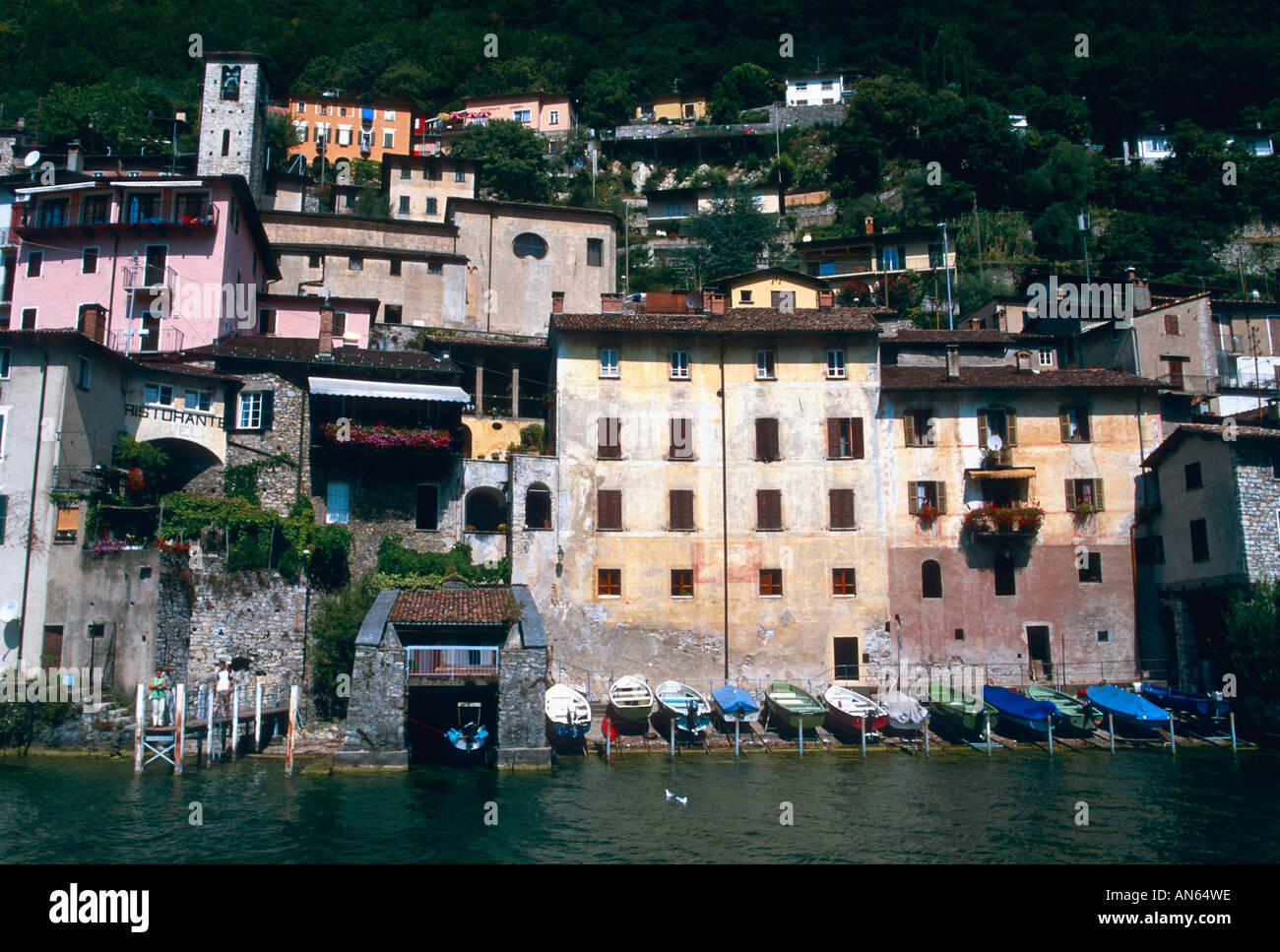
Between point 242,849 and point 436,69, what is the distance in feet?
301

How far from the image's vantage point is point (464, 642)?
33.9 meters

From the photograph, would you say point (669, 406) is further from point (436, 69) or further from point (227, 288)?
point (436, 69)

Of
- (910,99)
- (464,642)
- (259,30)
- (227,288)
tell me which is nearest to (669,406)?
(464,642)

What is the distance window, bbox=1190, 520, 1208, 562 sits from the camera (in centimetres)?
4003

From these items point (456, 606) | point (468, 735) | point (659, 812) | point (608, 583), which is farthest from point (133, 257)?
point (659, 812)

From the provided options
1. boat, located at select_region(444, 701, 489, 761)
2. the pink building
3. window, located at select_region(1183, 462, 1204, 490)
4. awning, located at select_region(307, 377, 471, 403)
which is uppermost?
the pink building

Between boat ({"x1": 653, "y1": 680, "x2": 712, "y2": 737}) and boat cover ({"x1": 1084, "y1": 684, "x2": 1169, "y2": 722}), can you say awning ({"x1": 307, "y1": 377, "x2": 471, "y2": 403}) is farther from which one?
boat cover ({"x1": 1084, "y1": 684, "x2": 1169, "y2": 722})

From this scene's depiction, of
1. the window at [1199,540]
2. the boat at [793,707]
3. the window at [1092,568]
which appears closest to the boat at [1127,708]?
the window at [1092,568]

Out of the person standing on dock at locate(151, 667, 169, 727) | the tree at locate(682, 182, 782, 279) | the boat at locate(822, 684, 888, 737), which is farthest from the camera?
the tree at locate(682, 182, 782, 279)

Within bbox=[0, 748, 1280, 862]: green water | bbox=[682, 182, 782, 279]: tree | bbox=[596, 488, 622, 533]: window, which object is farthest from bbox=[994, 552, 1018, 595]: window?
bbox=[682, 182, 782, 279]: tree

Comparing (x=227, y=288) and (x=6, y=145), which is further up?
(x=6, y=145)

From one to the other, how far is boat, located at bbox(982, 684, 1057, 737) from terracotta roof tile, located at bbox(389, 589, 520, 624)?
17.9m

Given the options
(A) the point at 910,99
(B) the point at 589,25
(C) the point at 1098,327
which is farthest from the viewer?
(B) the point at 589,25

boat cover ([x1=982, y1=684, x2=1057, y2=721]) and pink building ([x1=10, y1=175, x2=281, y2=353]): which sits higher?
pink building ([x1=10, y1=175, x2=281, y2=353])
